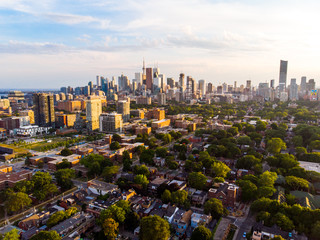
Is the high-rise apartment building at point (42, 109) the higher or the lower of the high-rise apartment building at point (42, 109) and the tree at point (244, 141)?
the higher

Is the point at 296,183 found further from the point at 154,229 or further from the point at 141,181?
the point at 154,229

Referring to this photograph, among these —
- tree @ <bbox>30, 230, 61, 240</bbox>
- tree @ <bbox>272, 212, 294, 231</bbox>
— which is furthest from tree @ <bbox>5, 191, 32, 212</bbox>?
tree @ <bbox>272, 212, 294, 231</bbox>

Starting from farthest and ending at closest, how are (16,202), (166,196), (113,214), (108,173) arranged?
(108,173)
(166,196)
(16,202)
(113,214)

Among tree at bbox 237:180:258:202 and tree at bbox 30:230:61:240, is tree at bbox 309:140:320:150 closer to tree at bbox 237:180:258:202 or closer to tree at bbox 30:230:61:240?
tree at bbox 237:180:258:202

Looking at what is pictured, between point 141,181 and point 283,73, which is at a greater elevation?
point 283,73

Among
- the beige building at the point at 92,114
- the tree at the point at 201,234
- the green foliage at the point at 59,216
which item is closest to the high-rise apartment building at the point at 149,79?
the beige building at the point at 92,114

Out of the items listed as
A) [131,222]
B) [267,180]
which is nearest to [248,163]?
[267,180]

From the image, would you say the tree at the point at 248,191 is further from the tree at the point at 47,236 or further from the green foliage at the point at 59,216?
the tree at the point at 47,236
